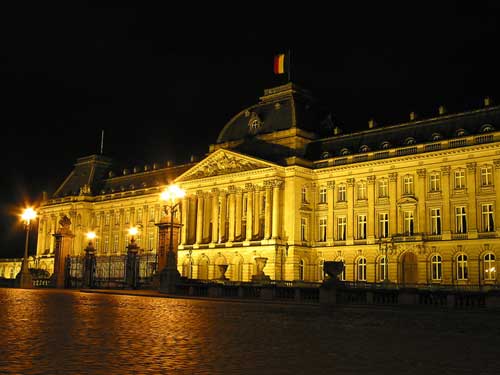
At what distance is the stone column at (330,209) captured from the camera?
2842 inches

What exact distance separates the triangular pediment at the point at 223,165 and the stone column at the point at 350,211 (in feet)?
28.0

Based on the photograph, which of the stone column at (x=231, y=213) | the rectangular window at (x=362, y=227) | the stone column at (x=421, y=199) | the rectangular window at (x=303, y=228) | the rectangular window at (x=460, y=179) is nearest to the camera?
the rectangular window at (x=460, y=179)

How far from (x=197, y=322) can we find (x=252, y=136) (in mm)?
60329

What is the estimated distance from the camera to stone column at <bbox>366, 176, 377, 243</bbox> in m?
68.3

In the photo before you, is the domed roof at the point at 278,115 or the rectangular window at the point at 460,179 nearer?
the rectangular window at the point at 460,179

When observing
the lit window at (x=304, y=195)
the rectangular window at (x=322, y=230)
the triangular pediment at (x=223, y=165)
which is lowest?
the rectangular window at (x=322, y=230)

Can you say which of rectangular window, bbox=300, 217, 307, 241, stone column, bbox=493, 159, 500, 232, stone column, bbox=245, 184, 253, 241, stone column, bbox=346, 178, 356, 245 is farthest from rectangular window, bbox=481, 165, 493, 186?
stone column, bbox=245, 184, 253, 241

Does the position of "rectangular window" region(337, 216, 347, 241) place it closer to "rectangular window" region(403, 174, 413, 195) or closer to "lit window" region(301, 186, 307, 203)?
"lit window" region(301, 186, 307, 203)

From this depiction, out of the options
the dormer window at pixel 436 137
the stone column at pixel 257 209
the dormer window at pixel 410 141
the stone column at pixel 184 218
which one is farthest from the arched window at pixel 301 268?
the dormer window at pixel 436 137

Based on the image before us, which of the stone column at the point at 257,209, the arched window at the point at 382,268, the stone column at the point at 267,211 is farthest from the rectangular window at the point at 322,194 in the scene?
the arched window at the point at 382,268

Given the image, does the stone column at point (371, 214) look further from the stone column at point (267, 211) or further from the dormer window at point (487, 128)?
the dormer window at point (487, 128)

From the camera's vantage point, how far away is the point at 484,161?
60688mm

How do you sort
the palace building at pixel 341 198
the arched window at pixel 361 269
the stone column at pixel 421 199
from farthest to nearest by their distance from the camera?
the arched window at pixel 361 269 < the stone column at pixel 421 199 < the palace building at pixel 341 198

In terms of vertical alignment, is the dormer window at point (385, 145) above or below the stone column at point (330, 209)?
above
